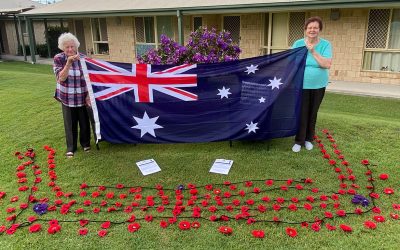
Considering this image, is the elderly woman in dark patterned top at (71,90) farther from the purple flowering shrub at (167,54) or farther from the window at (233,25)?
the window at (233,25)

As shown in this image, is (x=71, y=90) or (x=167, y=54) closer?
(x=71, y=90)

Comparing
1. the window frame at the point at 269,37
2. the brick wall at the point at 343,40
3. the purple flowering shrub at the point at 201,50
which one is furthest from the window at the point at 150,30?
the purple flowering shrub at the point at 201,50

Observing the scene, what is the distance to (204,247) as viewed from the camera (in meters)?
2.78

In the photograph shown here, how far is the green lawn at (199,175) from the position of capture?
9.37 ft

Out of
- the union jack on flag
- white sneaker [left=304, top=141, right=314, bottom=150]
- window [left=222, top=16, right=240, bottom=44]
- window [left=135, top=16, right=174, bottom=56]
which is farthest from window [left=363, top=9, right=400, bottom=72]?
the union jack on flag

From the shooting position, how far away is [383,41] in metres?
9.66

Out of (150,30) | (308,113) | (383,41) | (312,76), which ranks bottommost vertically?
(308,113)

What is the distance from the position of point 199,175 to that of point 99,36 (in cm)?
1389

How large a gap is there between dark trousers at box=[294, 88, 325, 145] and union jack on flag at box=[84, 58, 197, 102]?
1373 millimetres

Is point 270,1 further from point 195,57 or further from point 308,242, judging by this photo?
point 308,242

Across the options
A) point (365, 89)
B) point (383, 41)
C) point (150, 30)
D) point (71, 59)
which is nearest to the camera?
point (71, 59)

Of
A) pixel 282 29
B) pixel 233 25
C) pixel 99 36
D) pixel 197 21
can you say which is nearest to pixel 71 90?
pixel 282 29

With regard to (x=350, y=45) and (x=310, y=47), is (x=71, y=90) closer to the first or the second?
(x=310, y=47)

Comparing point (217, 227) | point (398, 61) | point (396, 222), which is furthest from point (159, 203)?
point (398, 61)
